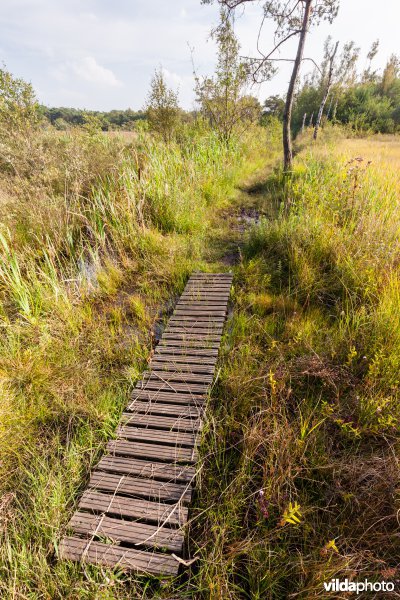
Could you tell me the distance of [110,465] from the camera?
5.92ft

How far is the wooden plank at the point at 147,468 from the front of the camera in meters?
1.71

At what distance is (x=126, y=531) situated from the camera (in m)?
1.49

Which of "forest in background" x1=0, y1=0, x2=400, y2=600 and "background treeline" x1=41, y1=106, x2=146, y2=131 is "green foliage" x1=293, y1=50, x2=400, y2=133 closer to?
"background treeline" x1=41, y1=106, x2=146, y2=131

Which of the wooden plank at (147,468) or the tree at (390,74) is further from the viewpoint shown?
the tree at (390,74)

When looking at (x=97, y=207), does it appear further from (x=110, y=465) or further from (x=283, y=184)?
(x=283, y=184)

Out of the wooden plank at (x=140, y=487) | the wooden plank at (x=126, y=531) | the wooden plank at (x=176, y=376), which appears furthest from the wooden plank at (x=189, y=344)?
the wooden plank at (x=126, y=531)

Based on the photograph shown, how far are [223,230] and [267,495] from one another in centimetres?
436

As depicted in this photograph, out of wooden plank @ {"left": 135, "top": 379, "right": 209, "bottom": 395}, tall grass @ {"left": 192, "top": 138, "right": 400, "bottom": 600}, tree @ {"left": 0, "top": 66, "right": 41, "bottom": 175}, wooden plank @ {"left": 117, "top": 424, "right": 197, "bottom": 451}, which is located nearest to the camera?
tall grass @ {"left": 192, "top": 138, "right": 400, "bottom": 600}

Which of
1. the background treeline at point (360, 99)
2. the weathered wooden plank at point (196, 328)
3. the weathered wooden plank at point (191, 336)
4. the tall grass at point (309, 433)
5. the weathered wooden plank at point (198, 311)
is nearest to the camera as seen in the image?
the tall grass at point (309, 433)

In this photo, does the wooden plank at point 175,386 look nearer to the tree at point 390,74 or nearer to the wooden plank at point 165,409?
the wooden plank at point 165,409

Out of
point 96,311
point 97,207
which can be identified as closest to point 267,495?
point 96,311

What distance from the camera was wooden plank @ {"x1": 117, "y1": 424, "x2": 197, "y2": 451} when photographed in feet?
6.20

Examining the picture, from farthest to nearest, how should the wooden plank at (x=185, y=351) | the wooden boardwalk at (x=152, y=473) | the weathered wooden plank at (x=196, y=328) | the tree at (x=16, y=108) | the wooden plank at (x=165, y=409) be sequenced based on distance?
the tree at (x=16, y=108) → the weathered wooden plank at (x=196, y=328) → the wooden plank at (x=185, y=351) → the wooden plank at (x=165, y=409) → the wooden boardwalk at (x=152, y=473)

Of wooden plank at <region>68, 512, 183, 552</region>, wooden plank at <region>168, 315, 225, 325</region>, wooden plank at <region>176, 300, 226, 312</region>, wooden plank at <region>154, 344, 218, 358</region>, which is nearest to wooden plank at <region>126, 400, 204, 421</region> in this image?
wooden plank at <region>154, 344, 218, 358</region>
